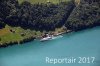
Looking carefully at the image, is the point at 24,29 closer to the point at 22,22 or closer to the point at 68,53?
the point at 22,22

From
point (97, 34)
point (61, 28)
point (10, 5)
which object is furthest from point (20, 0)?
point (97, 34)

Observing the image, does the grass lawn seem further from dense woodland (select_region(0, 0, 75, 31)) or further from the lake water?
dense woodland (select_region(0, 0, 75, 31))

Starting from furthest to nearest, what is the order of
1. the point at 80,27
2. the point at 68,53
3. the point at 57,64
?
the point at 80,27, the point at 68,53, the point at 57,64

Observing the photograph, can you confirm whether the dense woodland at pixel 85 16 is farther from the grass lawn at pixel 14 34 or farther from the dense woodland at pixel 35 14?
the grass lawn at pixel 14 34

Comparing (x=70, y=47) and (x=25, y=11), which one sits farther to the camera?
(x=25, y=11)

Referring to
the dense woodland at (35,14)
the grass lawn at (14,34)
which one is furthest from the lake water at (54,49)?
the dense woodland at (35,14)

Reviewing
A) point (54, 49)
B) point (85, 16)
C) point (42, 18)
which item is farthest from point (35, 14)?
point (54, 49)

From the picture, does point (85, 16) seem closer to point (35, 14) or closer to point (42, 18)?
point (42, 18)
